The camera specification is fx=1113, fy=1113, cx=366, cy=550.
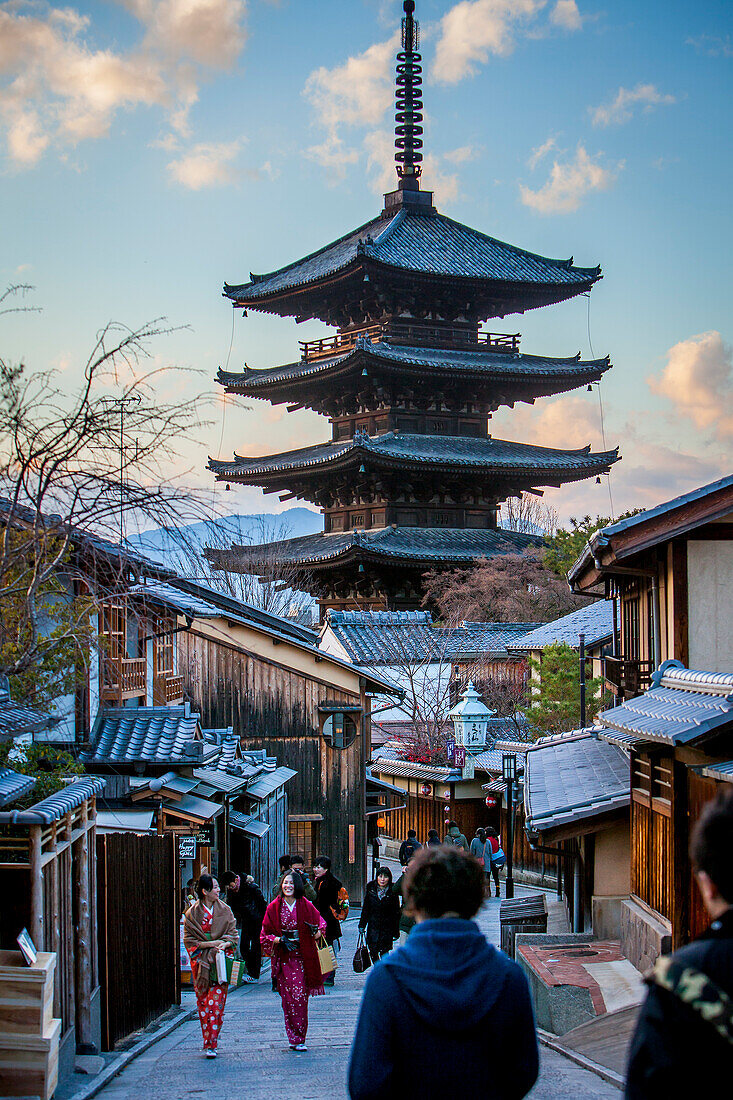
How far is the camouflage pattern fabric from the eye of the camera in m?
2.44

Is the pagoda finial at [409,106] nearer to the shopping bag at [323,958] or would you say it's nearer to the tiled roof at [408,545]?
the tiled roof at [408,545]

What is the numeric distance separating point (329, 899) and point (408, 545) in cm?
2399

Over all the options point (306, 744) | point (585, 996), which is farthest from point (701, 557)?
point (306, 744)

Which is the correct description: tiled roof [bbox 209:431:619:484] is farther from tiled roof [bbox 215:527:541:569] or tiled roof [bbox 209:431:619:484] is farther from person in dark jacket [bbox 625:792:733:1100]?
person in dark jacket [bbox 625:792:733:1100]

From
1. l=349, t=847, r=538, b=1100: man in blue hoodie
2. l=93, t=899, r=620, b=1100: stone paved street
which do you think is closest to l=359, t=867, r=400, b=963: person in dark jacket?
l=93, t=899, r=620, b=1100: stone paved street

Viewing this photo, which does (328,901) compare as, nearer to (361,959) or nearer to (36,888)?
(361,959)

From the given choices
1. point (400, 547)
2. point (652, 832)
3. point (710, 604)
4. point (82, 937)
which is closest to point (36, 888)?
point (82, 937)

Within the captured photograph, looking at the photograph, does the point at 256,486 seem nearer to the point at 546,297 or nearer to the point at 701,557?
the point at 546,297

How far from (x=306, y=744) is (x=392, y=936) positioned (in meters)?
10.7

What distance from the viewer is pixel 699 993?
2.47 m

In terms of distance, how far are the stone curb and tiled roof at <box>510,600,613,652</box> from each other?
15852 millimetres

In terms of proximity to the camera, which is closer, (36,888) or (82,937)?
(36,888)

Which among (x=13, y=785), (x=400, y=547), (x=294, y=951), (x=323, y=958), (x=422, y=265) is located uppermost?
(x=422, y=265)

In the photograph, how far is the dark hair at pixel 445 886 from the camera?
330 cm
